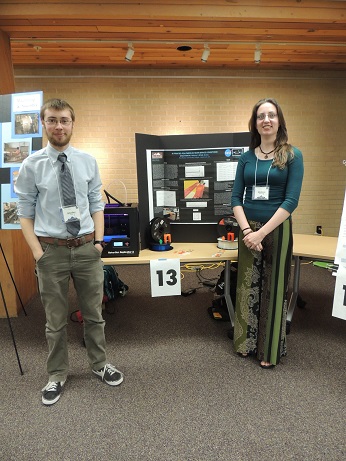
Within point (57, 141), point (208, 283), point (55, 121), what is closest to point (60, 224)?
point (57, 141)

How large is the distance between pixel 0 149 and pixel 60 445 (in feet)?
6.32

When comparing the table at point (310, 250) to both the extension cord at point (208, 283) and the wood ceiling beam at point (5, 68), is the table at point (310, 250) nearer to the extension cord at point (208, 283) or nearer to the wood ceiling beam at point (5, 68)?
the extension cord at point (208, 283)

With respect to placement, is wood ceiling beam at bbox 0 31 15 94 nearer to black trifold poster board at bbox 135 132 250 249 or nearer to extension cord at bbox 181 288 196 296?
black trifold poster board at bbox 135 132 250 249

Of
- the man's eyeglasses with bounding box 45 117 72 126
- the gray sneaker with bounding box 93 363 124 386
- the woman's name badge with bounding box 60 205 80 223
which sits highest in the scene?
the man's eyeglasses with bounding box 45 117 72 126

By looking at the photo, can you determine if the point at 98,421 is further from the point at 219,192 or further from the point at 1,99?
the point at 1,99

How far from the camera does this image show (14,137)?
2.30 metres

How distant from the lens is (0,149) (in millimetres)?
2328

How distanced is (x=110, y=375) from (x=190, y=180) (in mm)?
1586

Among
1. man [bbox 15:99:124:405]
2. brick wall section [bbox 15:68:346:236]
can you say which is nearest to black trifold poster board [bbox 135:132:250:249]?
man [bbox 15:99:124:405]

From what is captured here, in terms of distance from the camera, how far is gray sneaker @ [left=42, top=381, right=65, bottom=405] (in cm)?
188

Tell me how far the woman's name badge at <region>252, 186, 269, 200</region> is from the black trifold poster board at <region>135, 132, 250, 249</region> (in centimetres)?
69

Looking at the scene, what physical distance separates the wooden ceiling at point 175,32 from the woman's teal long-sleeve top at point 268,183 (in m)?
1.70

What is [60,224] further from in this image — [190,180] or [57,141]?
[190,180]

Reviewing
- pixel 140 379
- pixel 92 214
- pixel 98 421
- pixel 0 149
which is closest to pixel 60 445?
pixel 98 421
